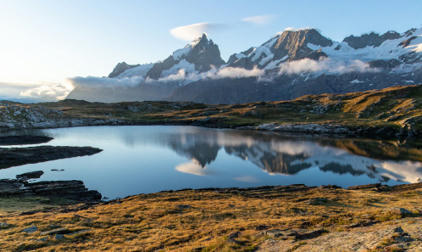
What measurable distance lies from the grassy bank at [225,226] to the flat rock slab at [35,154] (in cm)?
4585

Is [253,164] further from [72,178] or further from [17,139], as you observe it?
[17,139]

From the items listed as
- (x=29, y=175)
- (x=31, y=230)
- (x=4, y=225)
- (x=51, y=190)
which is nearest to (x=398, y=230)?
(x=31, y=230)

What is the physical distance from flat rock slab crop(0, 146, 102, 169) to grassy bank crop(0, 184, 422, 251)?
45.8m

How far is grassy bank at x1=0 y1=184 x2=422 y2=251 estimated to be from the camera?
21016mm

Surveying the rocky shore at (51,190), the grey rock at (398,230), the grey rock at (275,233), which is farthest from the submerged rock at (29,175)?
the grey rock at (398,230)

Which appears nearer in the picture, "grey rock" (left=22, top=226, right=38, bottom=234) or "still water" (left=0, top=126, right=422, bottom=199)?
"grey rock" (left=22, top=226, right=38, bottom=234)

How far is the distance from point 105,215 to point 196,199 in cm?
1571

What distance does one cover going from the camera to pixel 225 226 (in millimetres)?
28094

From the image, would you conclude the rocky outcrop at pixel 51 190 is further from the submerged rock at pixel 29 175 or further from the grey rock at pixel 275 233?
the grey rock at pixel 275 233

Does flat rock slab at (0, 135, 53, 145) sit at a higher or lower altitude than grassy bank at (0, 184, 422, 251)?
higher

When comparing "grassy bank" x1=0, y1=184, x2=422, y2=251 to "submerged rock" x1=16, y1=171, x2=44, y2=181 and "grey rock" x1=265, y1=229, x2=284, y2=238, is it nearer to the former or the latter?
"grey rock" x1=265, y1=229, x2=284, y2=238

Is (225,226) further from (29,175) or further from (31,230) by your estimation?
(29,175)

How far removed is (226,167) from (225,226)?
158 feet

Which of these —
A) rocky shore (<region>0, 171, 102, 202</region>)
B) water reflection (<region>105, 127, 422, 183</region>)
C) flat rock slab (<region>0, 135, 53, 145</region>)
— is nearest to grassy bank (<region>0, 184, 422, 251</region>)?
rocky shore (<region>0, 171, 102, 202</region>)
